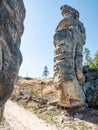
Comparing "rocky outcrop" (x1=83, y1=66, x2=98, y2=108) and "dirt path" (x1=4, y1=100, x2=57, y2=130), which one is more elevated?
"rocky outcrop" (x1=83, y1=66, x2=98, y2=108)

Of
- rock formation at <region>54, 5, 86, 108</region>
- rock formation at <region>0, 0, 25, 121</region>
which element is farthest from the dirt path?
rock formation at <region>0, 0, 25, 121</region>

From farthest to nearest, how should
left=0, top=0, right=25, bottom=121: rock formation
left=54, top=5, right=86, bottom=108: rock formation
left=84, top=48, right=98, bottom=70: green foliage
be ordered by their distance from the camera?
1. left=84, top=48, right=98, bottom=70: green foliage
2. left=54, top=5, right=86, bottom=108: rock formation
3. left=0, top=0, right=25, bottom=121: rock formation

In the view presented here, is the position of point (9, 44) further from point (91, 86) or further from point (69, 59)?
point (91, 86)

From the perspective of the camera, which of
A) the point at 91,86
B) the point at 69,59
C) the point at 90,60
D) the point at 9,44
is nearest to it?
the point at 9,44

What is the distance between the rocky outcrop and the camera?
110ft

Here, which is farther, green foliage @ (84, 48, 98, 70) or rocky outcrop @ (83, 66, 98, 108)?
green foliage @ (84, 48, 98, 70)

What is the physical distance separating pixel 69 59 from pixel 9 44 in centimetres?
1939

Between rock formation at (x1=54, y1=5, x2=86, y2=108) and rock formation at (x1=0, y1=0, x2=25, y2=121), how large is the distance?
658 inches

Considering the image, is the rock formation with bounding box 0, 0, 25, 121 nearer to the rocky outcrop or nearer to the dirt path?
the dirt path

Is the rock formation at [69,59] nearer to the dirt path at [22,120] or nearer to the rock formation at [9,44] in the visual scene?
the dirt path at [22,120]

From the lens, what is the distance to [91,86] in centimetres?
3519

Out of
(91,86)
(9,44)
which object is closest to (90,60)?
(91,86)

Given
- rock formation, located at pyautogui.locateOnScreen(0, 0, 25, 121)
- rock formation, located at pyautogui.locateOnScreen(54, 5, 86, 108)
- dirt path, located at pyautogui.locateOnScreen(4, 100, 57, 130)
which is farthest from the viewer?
rock formation, located at pyautogui.locateOnScreen(54, 5, 86, 108)

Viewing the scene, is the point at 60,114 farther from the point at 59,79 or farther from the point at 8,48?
the point at 8,48
